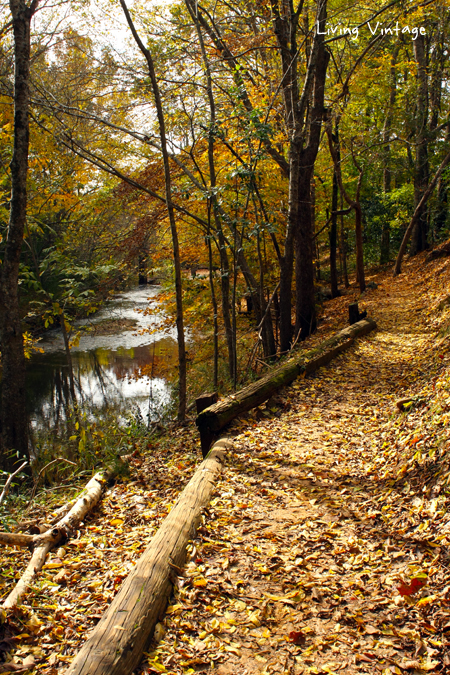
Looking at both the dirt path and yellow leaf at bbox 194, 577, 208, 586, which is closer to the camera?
the dirt path

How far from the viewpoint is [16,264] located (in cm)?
677

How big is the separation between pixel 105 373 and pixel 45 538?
13.1 metres

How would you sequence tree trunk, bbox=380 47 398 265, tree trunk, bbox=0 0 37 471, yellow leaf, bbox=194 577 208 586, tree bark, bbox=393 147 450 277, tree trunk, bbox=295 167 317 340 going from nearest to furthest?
yellow leaf, bbox=194 577 208 586 < tree trunk, bbox=0 0 37 471 < tree trunk, bbox=295 167 317 340 < tree bark, bbox=393 147 450 277 < tree trunk, bbox=380 47 398 265

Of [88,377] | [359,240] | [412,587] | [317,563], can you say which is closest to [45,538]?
[317,563]

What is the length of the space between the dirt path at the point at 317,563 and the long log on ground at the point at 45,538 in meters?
1.10

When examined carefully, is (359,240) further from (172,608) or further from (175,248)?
(172,608)

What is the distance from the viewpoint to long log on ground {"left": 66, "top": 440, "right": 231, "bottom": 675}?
7.39 ft

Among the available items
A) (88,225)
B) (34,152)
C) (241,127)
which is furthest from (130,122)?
(88,225)

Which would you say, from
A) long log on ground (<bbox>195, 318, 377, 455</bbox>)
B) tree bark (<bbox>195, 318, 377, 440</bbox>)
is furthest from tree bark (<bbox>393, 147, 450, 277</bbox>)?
long log on ground (<bbox>195, 318, 377, 455</bbox>)

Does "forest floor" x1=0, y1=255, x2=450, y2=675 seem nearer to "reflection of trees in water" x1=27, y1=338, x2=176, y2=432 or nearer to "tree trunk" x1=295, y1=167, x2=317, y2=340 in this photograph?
"tree trunk" x1=295, y1=167, x2=317, y2=340

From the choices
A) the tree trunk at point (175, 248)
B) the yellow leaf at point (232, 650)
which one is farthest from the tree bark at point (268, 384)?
the yellow leaf at point (232, 650)

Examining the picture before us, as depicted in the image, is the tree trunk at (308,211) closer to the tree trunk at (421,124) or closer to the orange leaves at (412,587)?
the tree trunk at (421,124)

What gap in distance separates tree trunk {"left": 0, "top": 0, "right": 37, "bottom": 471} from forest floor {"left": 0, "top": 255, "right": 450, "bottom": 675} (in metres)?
2.35

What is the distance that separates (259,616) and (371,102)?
730 inches
